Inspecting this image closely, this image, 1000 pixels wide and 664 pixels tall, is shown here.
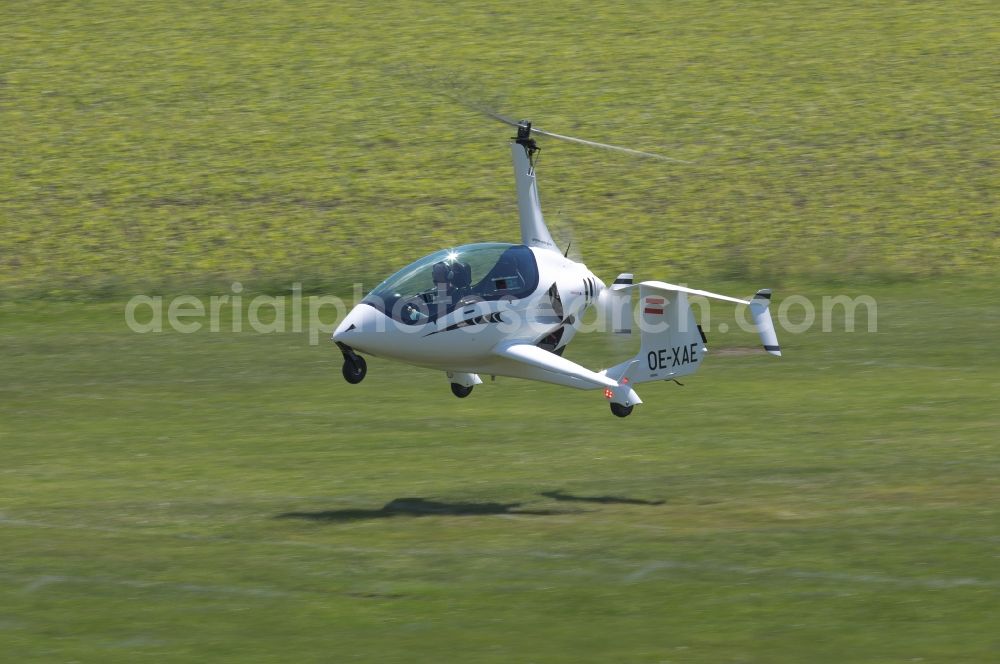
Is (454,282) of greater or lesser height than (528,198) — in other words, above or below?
below

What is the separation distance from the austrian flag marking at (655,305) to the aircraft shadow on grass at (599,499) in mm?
3226

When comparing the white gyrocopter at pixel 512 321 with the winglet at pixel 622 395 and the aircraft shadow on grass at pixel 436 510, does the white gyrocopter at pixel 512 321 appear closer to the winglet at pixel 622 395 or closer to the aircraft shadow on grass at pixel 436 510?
the winglet at pixel 622 395

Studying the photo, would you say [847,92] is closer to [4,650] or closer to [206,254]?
[206,254]

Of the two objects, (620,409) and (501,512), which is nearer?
(620,409)

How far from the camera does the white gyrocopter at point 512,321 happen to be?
875 inches

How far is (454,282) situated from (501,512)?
3.98 metres

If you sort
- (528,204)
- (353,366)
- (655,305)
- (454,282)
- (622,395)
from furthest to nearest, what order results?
(528,204), (655,305), (622,395), (454,282), (353,366)

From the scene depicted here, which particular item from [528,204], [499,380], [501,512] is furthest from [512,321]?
[499,380]

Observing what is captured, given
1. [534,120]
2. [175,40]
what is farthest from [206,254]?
[175,40]

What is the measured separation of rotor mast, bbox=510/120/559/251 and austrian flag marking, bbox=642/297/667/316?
8.22 ft

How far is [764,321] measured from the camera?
2230 cm

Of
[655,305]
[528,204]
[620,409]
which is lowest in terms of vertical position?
[620,409]

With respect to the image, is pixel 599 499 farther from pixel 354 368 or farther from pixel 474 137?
pixel 474 137

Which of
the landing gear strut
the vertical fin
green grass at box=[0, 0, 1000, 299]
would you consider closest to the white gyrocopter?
the landing gear strut
